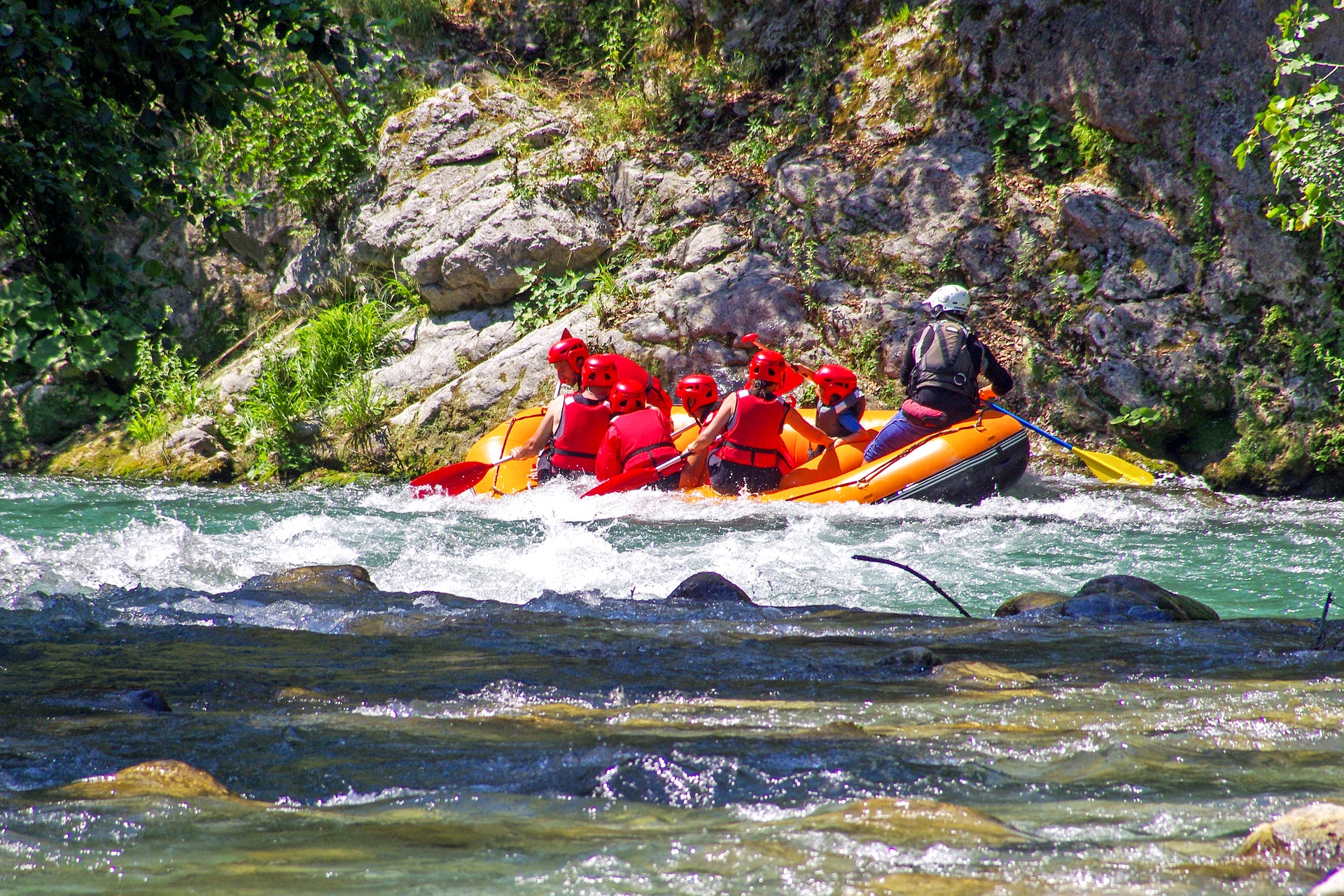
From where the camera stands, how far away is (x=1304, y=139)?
777 centimetres

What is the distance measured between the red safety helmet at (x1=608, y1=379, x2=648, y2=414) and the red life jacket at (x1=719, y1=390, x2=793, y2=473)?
3.16ft

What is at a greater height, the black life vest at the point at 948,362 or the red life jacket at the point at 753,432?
the black life vest at the point at 948,362

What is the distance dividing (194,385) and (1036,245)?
371 inches

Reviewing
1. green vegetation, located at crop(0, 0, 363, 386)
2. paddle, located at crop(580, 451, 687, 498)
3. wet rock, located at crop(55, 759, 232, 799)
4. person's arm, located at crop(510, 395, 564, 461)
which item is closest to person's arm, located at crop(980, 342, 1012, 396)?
paddle, located at crop(580, 451, 687, 498)

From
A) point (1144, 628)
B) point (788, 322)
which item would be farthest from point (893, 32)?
point (1144, 628)

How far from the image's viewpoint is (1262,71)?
380 inches

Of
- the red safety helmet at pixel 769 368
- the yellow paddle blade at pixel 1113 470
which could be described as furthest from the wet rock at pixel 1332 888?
the yellow paddle blade at pixel 1113 470

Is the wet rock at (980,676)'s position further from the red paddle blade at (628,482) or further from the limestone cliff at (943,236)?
the limestone cliff at (943,236)

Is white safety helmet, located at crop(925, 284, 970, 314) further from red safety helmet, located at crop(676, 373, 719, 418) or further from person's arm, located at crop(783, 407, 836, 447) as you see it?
red safety helmet, located at crop(676, 373, 719, 418)

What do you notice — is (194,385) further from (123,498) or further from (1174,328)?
(1174,328)

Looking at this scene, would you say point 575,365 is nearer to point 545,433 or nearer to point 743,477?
point 545,433

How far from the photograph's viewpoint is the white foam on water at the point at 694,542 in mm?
4988

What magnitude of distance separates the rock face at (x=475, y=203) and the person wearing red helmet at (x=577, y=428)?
12.3ft

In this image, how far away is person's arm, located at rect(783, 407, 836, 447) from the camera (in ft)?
26.9
